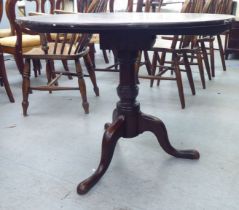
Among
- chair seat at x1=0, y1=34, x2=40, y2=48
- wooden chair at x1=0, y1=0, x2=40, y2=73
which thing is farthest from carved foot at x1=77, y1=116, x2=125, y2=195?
chair seat at x1=0, y1=34, x2=40, y2=48

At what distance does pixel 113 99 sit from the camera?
2.36m

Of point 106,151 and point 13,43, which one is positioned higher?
point 13,43

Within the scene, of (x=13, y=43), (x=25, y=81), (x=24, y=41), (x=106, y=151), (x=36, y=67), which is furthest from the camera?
(x=36, y=67)

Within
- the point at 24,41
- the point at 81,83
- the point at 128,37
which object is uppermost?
the point at 128,37

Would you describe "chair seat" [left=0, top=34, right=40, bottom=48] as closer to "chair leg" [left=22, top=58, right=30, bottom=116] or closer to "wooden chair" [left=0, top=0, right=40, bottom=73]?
"wooden chair" [left=0, top=0, right=40, bottom=73]

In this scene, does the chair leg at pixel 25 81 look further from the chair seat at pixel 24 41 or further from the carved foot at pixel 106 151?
the carved foot at pixel 106 151

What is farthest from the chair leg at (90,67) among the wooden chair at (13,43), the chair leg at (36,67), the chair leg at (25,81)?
the chair leg at (36,67)

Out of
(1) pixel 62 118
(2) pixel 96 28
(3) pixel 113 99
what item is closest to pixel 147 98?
(3) pixel 113 99

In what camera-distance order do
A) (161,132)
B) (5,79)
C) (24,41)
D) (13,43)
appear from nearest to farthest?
(161,132)
(5,79)
(13,43)
(24,41)

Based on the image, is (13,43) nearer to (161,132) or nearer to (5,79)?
(5,79)

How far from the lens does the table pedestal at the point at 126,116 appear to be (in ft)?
3.84

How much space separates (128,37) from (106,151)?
51cm

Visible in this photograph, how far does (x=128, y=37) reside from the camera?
1154 millimetres

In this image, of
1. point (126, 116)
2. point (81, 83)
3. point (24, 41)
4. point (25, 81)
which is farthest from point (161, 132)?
point (24, 41)
